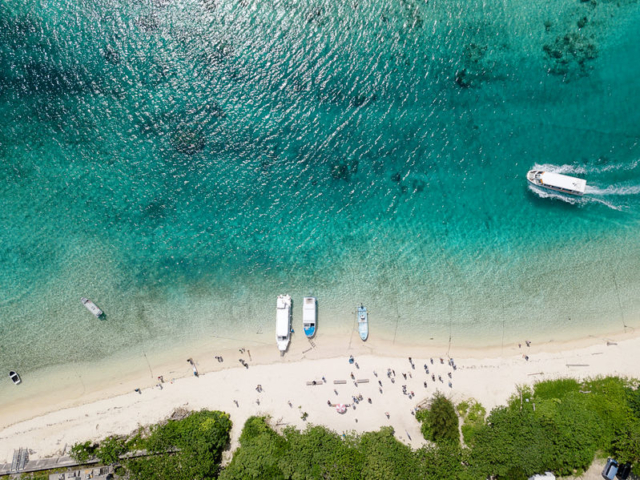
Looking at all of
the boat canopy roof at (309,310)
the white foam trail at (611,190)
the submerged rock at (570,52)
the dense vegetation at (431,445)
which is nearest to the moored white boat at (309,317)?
the boat canopy roof at (309,310)

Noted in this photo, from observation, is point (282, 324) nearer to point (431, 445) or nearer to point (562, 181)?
point (431, 445)

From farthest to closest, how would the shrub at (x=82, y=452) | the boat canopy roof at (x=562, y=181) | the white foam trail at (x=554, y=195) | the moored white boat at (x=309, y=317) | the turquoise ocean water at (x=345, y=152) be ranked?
the white foam trail at (x=554, y=195) → the turquoise ocean water at (x=345, y=152) → the boat canopy roof at (x=562, y=181) → the moored white boat at (x=309, y=317) → the shrub at (x=82, y=452)

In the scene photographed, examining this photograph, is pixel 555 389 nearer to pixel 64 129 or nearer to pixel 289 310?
pixel 289 310

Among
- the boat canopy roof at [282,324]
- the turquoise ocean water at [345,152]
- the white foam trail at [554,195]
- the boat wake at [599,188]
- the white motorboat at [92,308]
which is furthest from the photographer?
the boat wake at [599,188]

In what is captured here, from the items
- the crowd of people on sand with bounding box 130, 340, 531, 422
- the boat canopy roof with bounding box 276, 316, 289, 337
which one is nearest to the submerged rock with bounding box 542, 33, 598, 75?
the crowd of people on sand with bounding box 130, 340, 531, 422

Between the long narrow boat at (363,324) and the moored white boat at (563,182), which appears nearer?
the long narrow boat at (363,324)

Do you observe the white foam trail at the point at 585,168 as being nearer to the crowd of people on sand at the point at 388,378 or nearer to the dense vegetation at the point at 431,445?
the crowd of people on sand at the point at 388,378

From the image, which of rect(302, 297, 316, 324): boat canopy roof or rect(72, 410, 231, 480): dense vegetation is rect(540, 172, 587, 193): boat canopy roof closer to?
rect(302, 297, 316, 324): boat canopy roof
